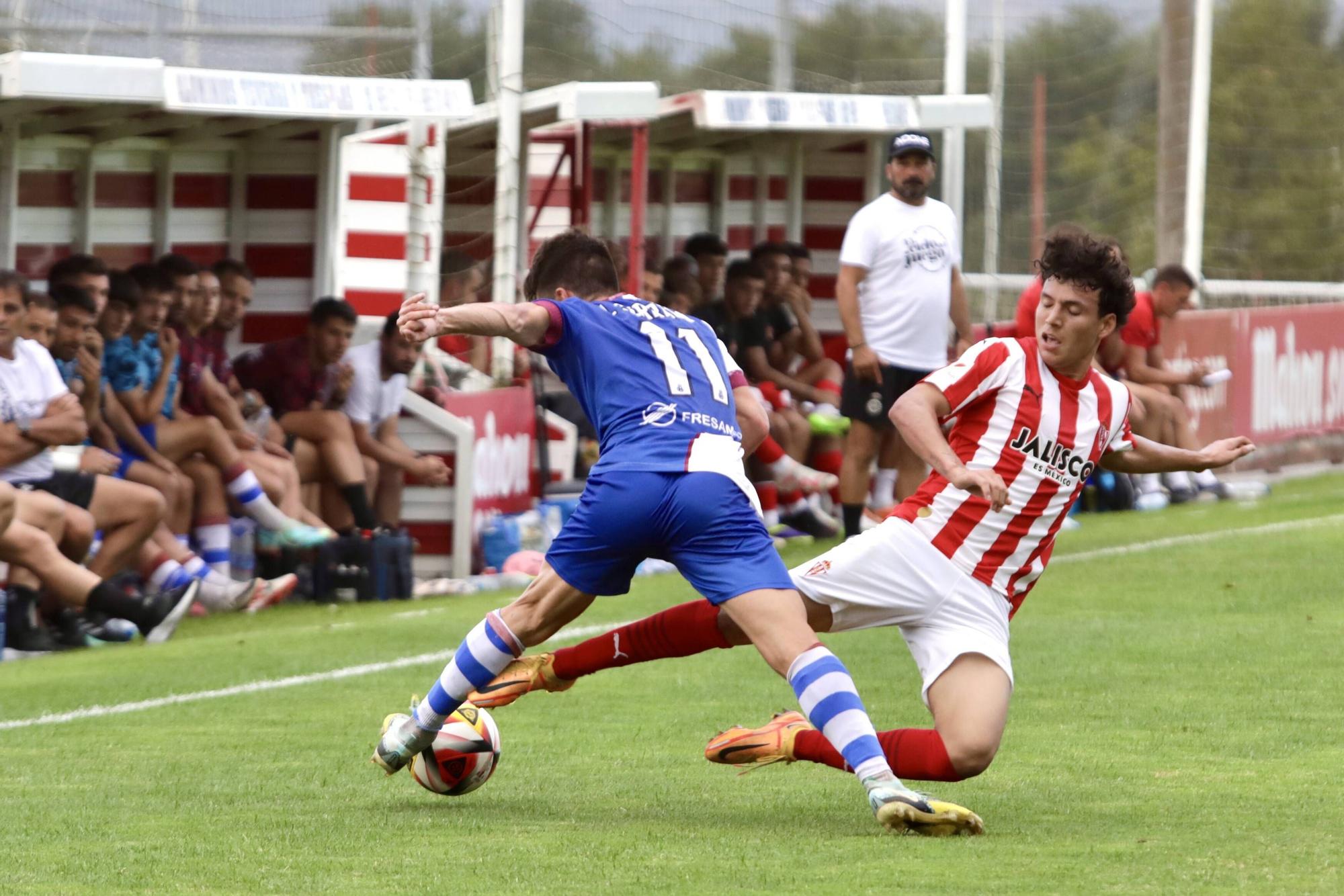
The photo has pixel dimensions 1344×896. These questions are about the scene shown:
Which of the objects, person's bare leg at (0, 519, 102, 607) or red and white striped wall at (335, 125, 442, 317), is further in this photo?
red and white striped wall at (335, 125, 442, 317)

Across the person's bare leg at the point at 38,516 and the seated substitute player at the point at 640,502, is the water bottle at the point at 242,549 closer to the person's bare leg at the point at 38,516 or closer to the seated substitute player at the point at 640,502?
the person's bare leg at the point at 38,516

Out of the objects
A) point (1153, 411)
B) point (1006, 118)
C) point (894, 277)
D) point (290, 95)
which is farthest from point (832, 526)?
point (1006, 118)

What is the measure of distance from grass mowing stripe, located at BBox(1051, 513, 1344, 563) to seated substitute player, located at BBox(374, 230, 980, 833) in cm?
652

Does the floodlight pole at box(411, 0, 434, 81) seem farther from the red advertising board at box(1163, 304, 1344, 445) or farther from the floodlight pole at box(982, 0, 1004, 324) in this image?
the red advertising board at box(1163, 304, 1344, 445)

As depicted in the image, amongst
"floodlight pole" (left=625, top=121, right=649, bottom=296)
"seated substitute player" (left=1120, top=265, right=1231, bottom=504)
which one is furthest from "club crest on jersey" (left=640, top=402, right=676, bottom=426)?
"seated substitute player" (left=1120, top=265, right=1231, bottom=504)

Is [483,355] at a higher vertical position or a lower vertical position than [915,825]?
higher

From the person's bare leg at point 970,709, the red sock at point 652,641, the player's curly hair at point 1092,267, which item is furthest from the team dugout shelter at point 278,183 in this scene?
the person's bare leg at point 970,709

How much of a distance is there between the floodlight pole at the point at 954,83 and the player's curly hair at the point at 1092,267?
393 inches

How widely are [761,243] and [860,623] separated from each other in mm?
9179

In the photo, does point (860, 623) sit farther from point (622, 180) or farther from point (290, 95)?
point (622, 180)

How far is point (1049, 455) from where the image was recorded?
18.9 feet

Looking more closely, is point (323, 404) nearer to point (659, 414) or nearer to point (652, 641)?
point (652, 641)

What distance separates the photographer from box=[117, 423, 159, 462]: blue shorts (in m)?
10.8

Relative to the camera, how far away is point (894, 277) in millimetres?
11828
